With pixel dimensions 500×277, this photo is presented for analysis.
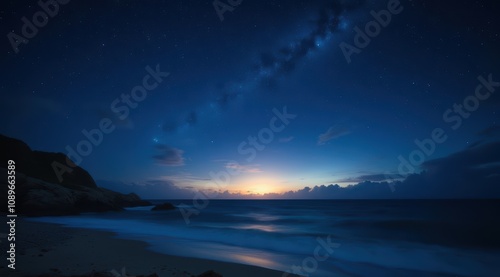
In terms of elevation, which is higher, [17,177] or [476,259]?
[17,177]

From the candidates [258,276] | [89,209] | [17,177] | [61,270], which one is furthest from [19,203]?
[258,276]

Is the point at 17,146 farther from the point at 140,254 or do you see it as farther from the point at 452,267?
the point at 452,267

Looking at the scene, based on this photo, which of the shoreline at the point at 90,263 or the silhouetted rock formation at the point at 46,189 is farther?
the silhouetted rock formation at the point at 46,189

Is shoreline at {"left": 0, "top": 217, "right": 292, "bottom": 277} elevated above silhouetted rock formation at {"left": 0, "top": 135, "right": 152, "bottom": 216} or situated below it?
below

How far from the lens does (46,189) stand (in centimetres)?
3200

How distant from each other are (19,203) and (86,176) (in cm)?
3726

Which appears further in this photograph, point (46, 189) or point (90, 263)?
point (46, 189)

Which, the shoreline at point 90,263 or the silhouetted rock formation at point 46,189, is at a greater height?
the silhouetted rock formation at point 46,189

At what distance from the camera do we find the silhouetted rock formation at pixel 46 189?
29302 millimetres

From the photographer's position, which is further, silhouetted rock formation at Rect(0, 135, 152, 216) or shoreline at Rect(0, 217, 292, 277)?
silhouetted rock formation at Rect(0, 135, 152, 216)

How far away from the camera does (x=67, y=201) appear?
33625 millimetres

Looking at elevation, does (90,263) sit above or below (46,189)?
below

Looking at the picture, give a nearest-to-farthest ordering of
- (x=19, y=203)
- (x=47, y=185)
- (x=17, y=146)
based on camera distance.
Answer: (x=19, y=203), (x=47, y=185), (x=17, y=146)

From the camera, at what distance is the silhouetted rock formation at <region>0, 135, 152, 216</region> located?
29.3 m
